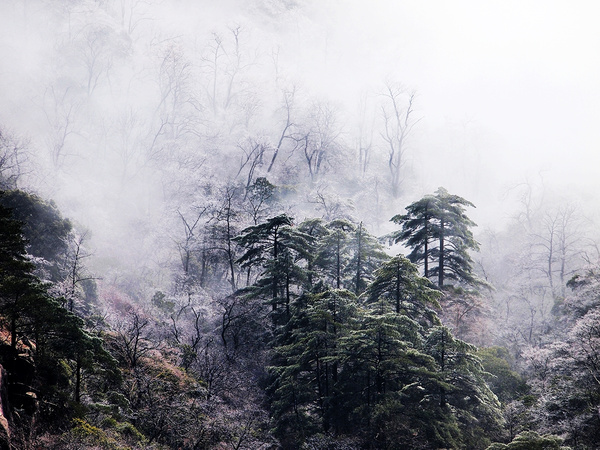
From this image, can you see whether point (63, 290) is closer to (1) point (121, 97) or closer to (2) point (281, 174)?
(2) point (281, 174)

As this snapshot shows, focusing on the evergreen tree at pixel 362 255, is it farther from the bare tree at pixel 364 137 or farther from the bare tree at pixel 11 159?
the bare tree at pixel 364 137

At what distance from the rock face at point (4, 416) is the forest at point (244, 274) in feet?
0.20

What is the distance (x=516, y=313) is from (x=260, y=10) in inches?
3703

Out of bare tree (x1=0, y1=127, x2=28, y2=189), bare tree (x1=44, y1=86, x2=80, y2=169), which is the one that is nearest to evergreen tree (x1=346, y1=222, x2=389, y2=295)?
bare tree (x1=0, y1=127, x2=28, y2=189)

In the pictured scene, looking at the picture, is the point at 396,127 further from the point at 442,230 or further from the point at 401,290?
the point at 401,290

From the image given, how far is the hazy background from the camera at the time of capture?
55625mm

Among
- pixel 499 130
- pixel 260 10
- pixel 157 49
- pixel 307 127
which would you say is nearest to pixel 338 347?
Answer: pixel 307 127

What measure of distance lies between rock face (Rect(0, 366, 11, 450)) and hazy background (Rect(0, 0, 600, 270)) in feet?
116

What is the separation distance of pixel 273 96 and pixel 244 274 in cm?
4482

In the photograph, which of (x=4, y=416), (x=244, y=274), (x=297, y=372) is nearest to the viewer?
(x=4, y=416)

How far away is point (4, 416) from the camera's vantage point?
11.3m

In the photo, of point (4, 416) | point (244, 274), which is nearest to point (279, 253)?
point (4, 416)

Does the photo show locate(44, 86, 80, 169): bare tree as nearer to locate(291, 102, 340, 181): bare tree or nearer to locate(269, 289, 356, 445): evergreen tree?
locate(291, 102, 340, 181): bare tree

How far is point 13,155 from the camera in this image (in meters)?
43.8
